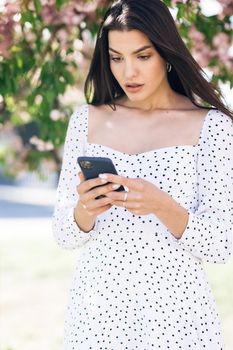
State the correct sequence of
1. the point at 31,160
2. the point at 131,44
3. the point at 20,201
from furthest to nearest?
the point at 20,201 → the point at 31,160 → the point at 131,44

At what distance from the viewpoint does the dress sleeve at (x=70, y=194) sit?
118 inches

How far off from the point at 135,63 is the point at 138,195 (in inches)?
19.5

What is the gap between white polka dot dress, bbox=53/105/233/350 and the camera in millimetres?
2916

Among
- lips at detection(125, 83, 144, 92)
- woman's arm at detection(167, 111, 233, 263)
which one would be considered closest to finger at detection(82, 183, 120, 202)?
woman's arm at detection(167, 111, 233, 263)

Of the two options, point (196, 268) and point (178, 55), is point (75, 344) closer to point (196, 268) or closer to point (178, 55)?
point (196, 268)

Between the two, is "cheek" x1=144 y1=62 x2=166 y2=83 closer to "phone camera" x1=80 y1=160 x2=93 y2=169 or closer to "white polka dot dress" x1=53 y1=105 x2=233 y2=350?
"white polka dot dress" x1=53 y1=105 x2=233 y2=350

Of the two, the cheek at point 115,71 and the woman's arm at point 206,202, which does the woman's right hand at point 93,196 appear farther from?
the cheek at point 115,71

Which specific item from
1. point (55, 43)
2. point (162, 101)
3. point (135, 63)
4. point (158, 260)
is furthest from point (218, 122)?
point (55, 43)

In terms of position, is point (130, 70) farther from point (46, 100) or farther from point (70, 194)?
point (46, 100)

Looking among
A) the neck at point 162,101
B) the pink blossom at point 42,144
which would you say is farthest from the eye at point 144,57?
the pink blossom at point 42,144

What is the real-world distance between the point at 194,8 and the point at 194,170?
4.23ft

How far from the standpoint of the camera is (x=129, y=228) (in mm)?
2959

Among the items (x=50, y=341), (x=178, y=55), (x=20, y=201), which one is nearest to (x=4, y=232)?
(x=50, y=341)

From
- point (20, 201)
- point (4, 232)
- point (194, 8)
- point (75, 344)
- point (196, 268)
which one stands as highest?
point (194, 8)
